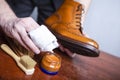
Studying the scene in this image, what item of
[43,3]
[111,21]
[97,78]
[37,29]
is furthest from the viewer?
[111,21]

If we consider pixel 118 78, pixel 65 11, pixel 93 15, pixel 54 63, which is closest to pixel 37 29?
pixel 54 63

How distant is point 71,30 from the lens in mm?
614

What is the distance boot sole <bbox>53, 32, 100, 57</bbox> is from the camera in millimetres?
555

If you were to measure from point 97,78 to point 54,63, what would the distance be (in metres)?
0.16

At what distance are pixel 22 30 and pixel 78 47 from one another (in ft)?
0.66

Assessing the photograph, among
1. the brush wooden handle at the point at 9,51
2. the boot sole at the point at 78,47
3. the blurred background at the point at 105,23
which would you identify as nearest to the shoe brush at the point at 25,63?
the brush wooden handle at the point at 9,51

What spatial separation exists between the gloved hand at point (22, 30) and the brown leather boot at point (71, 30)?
6.4 inches

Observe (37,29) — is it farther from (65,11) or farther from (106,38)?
(106,38)

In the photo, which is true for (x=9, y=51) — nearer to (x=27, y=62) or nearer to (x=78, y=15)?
(x=27, y=62)

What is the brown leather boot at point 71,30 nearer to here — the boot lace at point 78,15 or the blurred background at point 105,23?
the boot lace at point 78,15

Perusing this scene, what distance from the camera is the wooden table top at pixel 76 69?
440 millimetres

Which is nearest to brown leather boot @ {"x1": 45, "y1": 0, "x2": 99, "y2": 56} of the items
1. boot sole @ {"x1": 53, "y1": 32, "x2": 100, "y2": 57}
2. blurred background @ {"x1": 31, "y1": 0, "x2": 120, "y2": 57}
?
boot sole @ {"x1": 53, "y1": 32, "x2": 100, "y2": 57}

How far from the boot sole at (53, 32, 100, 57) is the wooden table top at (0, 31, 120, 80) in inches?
1.9

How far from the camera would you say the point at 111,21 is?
1.03 m
